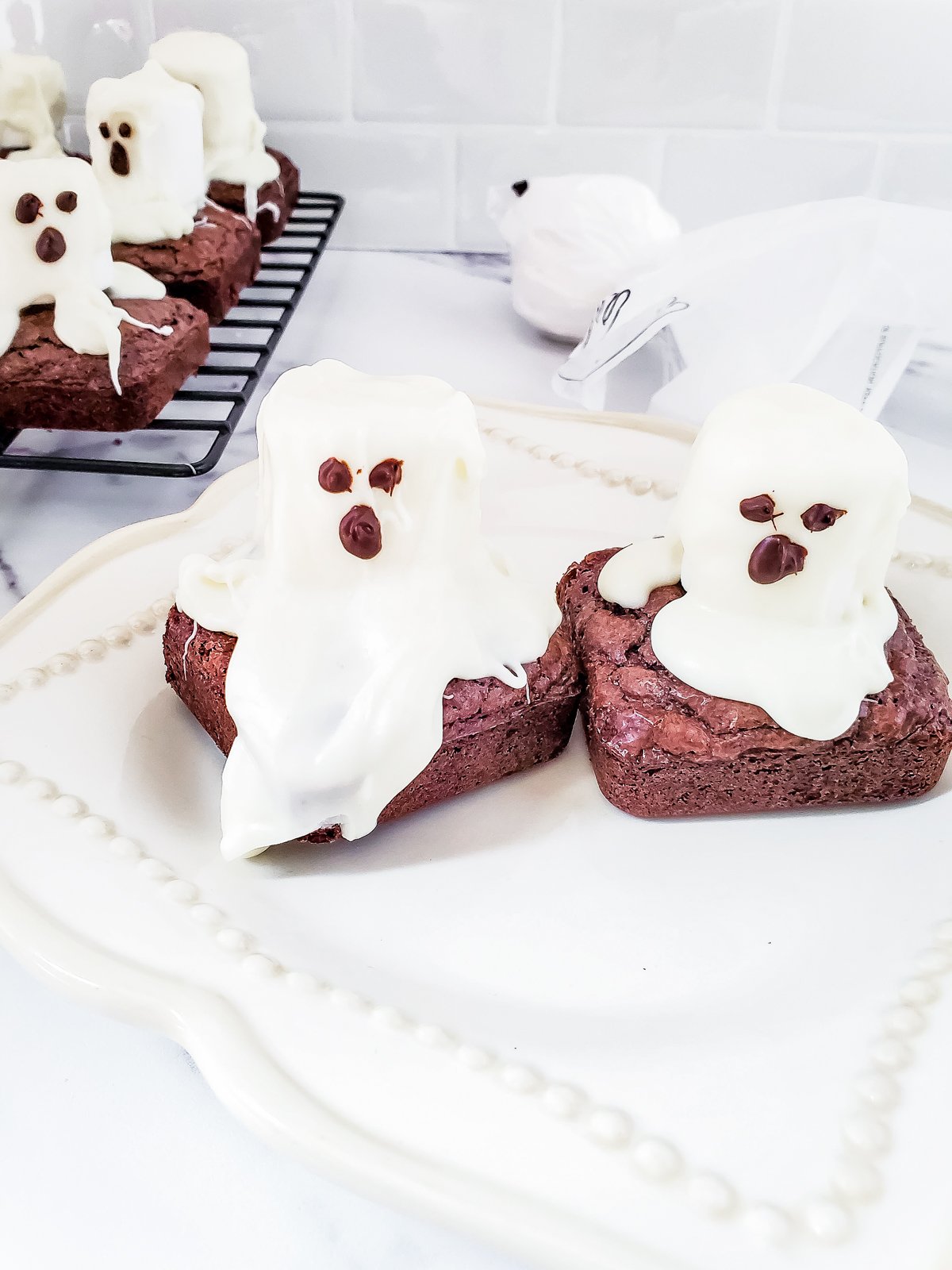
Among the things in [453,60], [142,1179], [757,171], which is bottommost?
[142,1179]

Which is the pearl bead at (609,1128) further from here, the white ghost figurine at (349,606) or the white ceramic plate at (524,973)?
the white ghost figurine at (349,606)

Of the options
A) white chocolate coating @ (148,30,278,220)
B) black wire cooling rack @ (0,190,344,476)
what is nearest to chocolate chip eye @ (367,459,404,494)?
black wire cooling rack @ (0,190,344,476)

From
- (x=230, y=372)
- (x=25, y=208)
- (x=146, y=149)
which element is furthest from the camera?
(x=146, y=149)

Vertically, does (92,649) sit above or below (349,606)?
below

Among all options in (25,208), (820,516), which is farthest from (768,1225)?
(25,208)

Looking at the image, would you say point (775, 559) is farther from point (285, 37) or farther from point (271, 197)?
point (285, 37)

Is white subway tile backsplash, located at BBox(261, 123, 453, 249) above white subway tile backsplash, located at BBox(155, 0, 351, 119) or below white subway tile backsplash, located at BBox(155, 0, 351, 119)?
below

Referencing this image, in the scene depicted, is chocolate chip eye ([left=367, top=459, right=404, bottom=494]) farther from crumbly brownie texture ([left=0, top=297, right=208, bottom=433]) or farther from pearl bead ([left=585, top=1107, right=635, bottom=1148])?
crumbly brownie texture ([left=0, top=297, right=208, bottom=433])

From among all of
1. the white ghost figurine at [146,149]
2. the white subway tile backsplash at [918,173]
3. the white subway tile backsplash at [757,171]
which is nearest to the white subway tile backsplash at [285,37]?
the white ghost figurine at [146,149]
